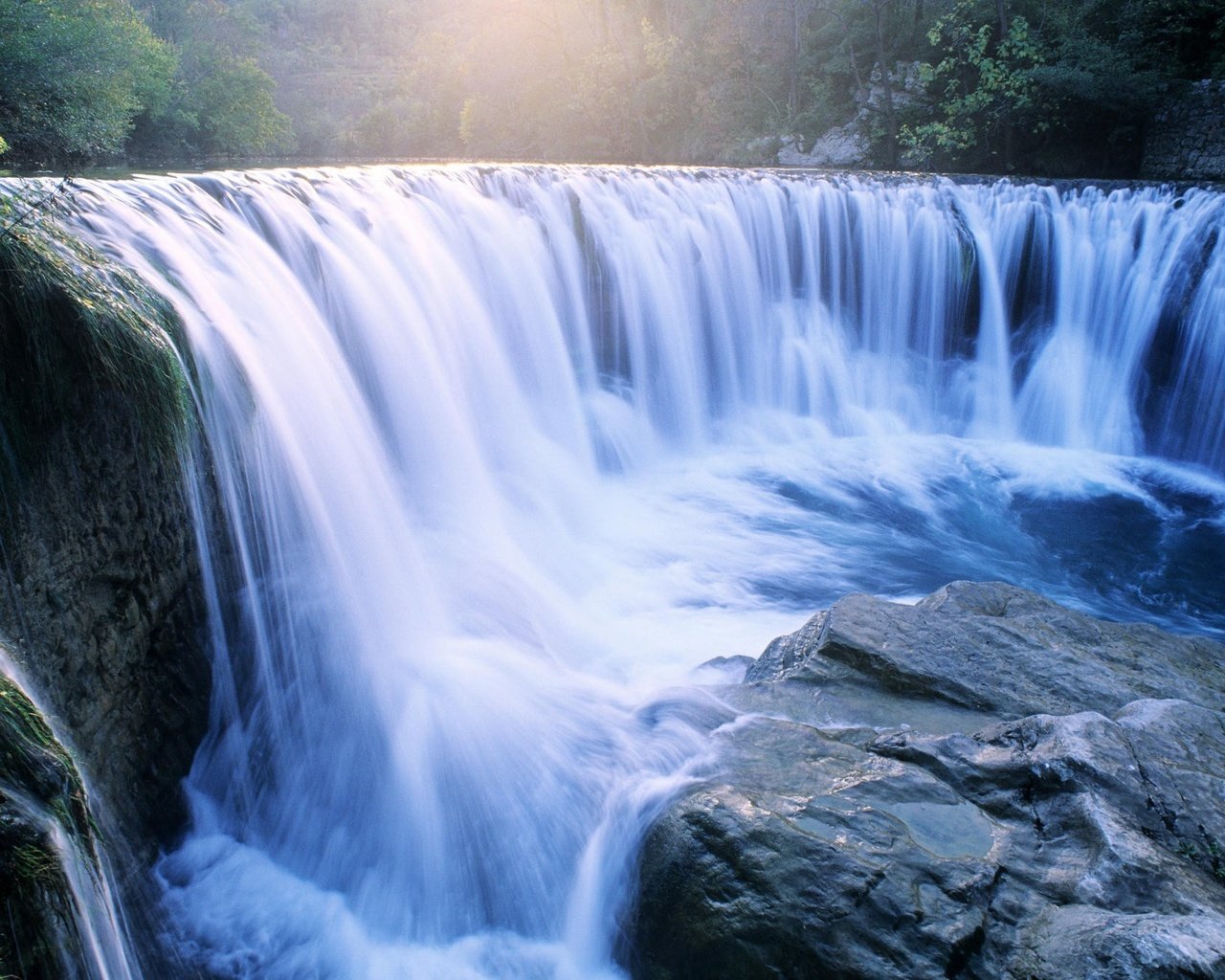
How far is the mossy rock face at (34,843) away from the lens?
211 cm

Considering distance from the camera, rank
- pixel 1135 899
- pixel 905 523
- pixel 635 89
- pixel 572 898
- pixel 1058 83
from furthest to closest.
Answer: pixel 635 89
pixel 1058 83
pixel 905 523
pixel 572 898
pixel 1135 899

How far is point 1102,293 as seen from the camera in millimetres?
12164

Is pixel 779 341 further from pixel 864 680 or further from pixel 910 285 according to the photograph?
pixel 864 680

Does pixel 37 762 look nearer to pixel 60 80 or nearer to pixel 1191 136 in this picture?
pixel 60 80

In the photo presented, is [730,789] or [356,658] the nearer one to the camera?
[730,789]

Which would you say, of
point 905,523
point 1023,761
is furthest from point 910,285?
point 1023,761

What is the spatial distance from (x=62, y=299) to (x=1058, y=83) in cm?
1874

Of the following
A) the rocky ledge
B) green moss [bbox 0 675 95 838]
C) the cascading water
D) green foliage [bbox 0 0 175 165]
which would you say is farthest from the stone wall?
green foliage [bbox 0 0 175 165]

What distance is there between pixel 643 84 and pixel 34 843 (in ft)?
106

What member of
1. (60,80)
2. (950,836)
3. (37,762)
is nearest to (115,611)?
(37,762)

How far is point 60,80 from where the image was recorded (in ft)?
52.9

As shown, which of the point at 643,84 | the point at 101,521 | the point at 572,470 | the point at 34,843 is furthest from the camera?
the point at 643,84

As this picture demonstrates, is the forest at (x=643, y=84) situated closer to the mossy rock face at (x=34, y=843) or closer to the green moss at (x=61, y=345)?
the green moss at (x=61, y=345)

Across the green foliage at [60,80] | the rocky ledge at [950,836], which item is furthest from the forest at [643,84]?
the rocky ledge at [950,836]
